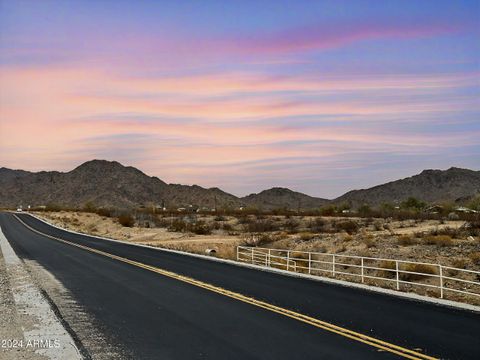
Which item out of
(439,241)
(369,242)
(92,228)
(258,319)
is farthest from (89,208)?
(258,319)

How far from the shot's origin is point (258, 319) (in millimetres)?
12414

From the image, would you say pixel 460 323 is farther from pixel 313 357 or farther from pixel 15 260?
pixel 15 260

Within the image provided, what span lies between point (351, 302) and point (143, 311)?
5730mm

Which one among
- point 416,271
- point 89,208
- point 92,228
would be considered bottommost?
point 416,271

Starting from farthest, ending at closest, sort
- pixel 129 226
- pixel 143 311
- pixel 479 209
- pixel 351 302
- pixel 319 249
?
pixel 479 209 < pixel 129 226 < pixel 319 249 < pixel 351 302 < pixel 143 311

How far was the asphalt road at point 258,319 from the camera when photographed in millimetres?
9695

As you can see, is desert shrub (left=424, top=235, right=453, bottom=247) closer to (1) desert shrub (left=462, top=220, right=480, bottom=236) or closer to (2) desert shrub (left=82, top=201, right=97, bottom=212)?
(1) desert shrub (left=462, top=220, right=480, bottom=236)

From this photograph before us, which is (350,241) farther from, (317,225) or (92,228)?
(92,228)

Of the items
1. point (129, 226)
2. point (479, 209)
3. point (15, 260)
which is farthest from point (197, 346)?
point (479, 209)

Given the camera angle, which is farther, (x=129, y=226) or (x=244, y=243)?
(x=129, y=226)

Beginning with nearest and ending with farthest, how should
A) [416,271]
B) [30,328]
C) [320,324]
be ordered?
[320,324], [30,328], [416,271]

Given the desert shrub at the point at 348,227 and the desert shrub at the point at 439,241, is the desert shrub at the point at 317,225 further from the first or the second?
the desert shrub at the point at 439,241

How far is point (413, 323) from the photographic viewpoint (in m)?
12.0

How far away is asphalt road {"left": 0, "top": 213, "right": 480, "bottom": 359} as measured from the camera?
31.8ft
